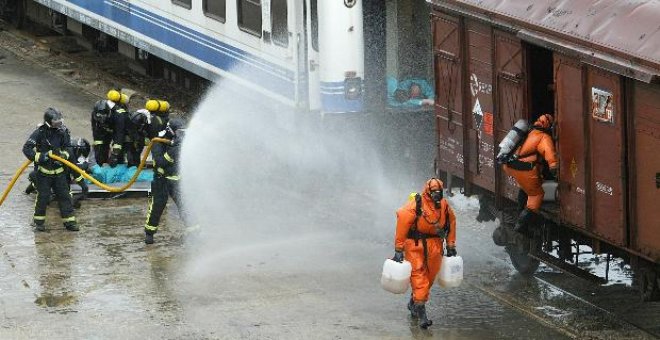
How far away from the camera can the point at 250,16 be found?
19.0 m

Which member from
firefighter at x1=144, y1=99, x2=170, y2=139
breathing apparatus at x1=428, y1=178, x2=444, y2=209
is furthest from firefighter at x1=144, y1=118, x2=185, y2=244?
breathing apparatus at x1=428, y1=178, x2=444, y2=209

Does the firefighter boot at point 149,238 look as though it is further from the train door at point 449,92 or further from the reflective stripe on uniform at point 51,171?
the train door at point 449,92

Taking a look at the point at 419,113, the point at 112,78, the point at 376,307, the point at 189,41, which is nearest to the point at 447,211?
the point at 376,307

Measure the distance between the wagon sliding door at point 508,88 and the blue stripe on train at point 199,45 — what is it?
4681 millimetres

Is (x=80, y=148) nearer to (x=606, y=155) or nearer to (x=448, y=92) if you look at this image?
(x=448, y=92)

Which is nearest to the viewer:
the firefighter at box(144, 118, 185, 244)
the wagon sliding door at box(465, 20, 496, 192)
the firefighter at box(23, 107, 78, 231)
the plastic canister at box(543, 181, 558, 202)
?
the plastic canister at box(543, 181, 558, 202)

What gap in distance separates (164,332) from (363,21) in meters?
5.88

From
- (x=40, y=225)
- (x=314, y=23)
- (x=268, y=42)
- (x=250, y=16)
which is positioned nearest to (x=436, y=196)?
(x=40, y=225)

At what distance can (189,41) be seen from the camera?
68.2ft

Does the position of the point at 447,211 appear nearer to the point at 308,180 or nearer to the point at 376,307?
the point at 376,307

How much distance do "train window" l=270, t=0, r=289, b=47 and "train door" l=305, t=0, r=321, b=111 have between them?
52 cm

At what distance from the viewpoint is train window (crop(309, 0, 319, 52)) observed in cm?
1734

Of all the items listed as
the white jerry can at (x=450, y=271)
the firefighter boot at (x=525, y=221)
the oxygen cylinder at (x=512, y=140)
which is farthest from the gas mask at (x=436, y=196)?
the firefighter boot at (x=525, y=221)

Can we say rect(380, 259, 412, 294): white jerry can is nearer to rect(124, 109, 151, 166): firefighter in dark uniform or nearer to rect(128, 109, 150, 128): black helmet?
rect(124, 109, 151, 166): firefighter in dark uniform
